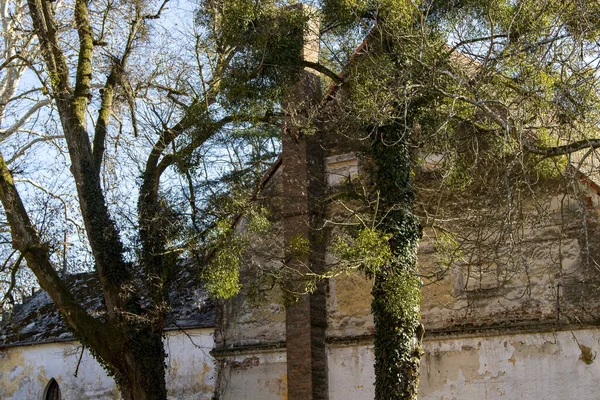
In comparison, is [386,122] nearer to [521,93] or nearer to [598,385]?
[521,93]

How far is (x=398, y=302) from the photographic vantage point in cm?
1245

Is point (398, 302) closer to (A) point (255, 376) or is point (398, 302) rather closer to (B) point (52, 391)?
(A) point (255, 376)

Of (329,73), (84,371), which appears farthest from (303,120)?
(84,371)

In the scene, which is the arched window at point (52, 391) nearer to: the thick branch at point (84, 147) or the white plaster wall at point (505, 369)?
the thick branch at point (84, 147)

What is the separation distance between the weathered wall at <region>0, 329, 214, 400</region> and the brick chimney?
3011 mm

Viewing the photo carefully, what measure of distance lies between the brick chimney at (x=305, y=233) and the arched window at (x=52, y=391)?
32.0 feet

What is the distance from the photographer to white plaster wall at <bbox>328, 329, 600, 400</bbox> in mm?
14094

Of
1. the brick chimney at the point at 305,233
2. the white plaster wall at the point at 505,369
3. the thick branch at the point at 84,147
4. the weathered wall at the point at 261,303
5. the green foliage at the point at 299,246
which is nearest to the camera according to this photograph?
the white plaster wall at the point at 505,369

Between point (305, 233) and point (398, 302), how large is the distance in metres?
4.91

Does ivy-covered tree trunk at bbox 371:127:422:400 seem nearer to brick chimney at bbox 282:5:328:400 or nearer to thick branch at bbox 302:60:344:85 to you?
thick branch at bbox 302:60:344:85

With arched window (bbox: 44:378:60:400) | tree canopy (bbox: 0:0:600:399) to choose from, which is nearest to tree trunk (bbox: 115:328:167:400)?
tree canopy (bbox: 0:0:600:399)

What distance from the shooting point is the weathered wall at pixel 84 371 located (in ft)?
63.2

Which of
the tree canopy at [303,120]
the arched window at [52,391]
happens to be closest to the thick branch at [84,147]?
the tree canopy at [303,120]

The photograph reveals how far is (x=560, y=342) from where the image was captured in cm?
1438
